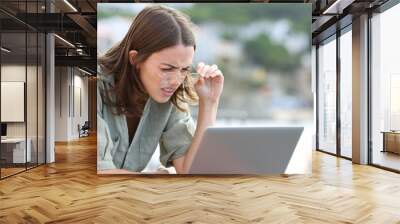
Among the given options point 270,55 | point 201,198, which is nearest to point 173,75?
point 270,55

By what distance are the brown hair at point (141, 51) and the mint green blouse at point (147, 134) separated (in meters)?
0.13

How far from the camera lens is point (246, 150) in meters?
6.40

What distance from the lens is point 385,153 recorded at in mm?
7465

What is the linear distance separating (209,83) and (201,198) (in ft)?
7.09

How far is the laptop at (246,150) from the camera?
6344 millimetres

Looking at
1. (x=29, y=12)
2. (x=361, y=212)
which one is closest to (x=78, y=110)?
(x=29, y=12)

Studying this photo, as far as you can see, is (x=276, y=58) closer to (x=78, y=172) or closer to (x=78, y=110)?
(x=78, y=172)

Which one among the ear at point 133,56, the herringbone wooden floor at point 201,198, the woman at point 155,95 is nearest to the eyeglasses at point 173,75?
the woman at point 155,95

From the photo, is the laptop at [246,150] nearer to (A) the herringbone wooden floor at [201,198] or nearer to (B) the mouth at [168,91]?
(A) the herringbone wooden floor at [201,198]

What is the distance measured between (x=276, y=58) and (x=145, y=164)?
274 centimetres

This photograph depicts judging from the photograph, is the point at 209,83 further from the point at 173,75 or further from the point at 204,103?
the point at 173,75

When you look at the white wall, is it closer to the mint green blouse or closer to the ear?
the mint green blouse

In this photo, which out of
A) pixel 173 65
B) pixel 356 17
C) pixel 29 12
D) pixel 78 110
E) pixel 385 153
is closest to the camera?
pixel 173 65

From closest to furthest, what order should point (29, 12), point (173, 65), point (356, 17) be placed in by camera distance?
1. point (173, 65)
2. point (29, 12)
3. point (356, 17)
